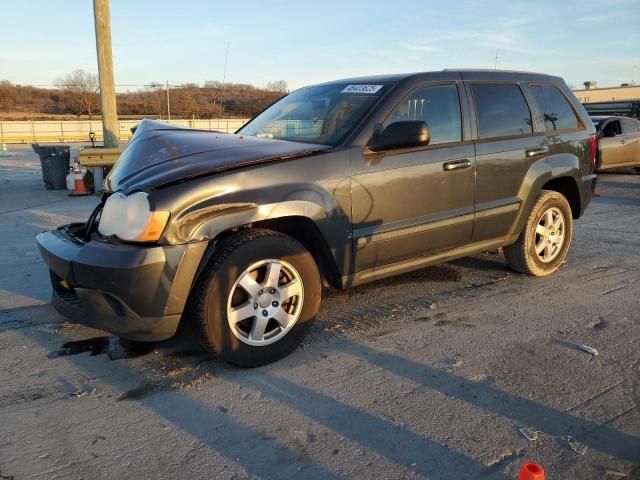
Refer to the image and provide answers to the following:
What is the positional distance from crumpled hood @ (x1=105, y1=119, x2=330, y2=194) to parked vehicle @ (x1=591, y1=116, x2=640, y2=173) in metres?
11.1

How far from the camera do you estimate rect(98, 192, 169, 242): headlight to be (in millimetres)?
3000

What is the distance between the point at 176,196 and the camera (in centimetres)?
303

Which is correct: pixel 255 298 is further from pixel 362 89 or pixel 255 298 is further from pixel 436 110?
pixel 436 110

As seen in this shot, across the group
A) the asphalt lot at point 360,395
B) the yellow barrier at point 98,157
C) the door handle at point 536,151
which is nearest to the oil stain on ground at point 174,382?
the asphalt lot at point 360,395

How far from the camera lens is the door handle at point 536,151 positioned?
188 inches

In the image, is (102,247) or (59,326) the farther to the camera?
(59,326)

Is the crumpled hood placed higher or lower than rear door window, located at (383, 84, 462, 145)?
lower

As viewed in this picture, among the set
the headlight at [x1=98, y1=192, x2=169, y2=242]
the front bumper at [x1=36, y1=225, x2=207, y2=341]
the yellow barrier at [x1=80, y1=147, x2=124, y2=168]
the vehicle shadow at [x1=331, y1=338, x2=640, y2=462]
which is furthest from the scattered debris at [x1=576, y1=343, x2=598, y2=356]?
the yellow barrier at [x1=80, y1=147, x2=124, y2=168]

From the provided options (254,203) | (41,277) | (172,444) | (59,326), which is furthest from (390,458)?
(41,277)

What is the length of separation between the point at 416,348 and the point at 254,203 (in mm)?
1455

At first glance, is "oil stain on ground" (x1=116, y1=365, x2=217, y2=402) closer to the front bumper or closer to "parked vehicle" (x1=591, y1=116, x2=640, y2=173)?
the front bumper

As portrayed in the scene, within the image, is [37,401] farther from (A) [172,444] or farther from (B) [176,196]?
(B) [176,196]

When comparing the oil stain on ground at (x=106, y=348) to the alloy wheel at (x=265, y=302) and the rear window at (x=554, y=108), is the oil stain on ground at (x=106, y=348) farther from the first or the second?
the rear window at (x=554, y=108)

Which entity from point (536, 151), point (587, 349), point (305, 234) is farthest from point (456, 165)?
point (587, 349)
